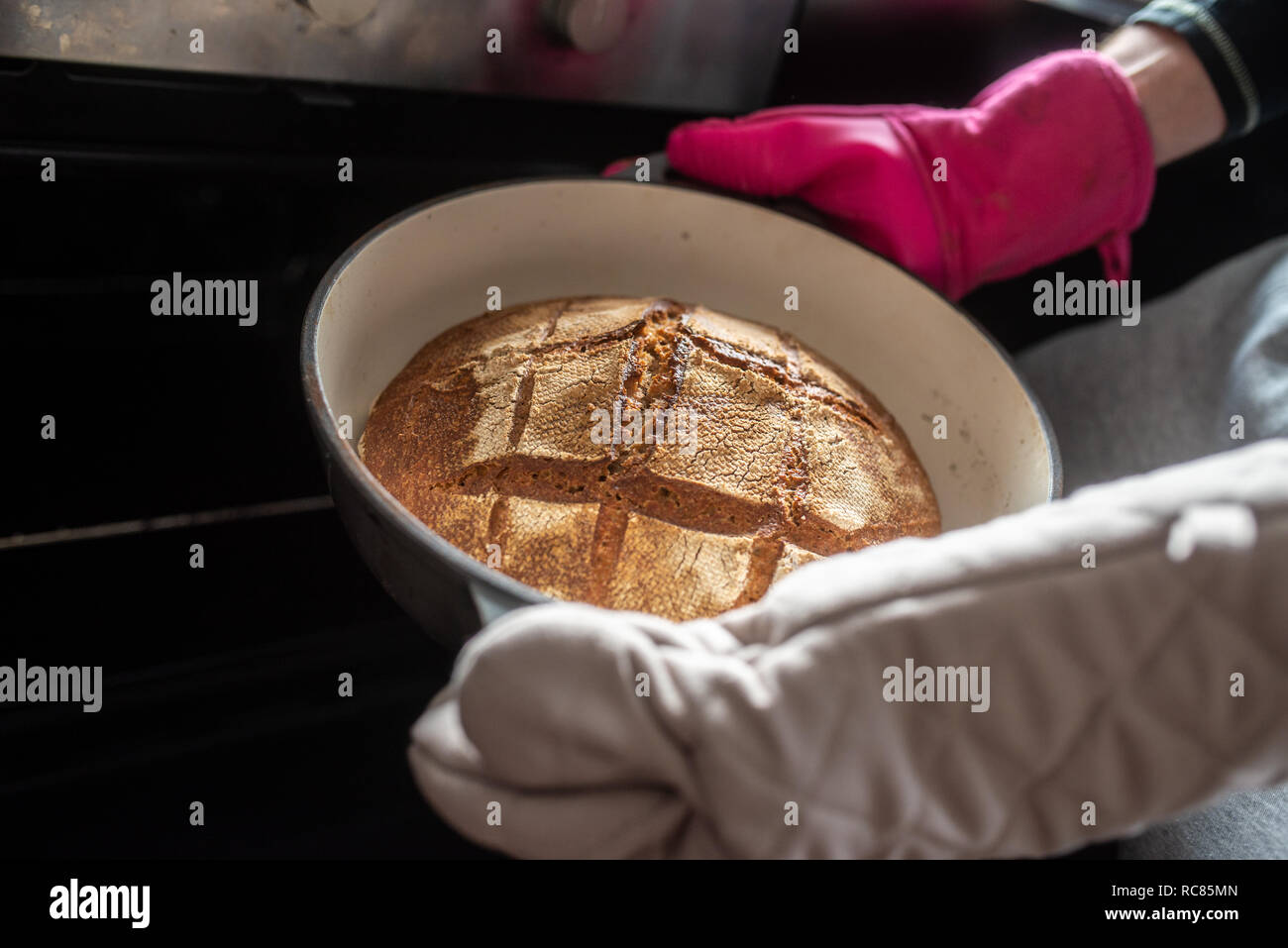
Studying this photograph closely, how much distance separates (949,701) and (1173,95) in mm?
744

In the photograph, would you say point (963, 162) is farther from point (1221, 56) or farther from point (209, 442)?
point (209, 442)

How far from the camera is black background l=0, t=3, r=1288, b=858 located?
0.70 m

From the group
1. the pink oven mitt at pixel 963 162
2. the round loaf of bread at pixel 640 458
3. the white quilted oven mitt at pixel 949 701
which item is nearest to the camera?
the white quilted oven mitt at pixel 949 701

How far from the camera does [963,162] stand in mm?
828

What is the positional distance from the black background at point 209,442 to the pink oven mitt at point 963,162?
0.41ft

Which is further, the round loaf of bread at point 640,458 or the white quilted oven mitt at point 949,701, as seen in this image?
the round loaf of bread at point 640,458

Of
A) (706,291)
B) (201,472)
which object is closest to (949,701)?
(706,291)

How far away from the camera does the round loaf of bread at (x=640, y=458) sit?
60 cm

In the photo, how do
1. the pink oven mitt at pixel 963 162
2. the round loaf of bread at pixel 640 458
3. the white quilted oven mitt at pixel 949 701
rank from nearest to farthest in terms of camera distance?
the white quilted oven mitt at pixel 949 701, the round loaf of bread at pixel 640 458, the pink oven mitt at pixel 963 162

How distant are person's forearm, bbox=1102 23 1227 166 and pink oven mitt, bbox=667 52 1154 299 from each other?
3cm

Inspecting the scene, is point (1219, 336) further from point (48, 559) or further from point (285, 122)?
point (48, 559)

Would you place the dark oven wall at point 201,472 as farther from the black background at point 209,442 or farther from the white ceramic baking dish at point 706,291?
the white ceramic baking dish at point 706,291

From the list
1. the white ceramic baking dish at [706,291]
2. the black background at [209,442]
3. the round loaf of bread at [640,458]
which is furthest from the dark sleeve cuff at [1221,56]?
the round loaf of bread at [640,458]
